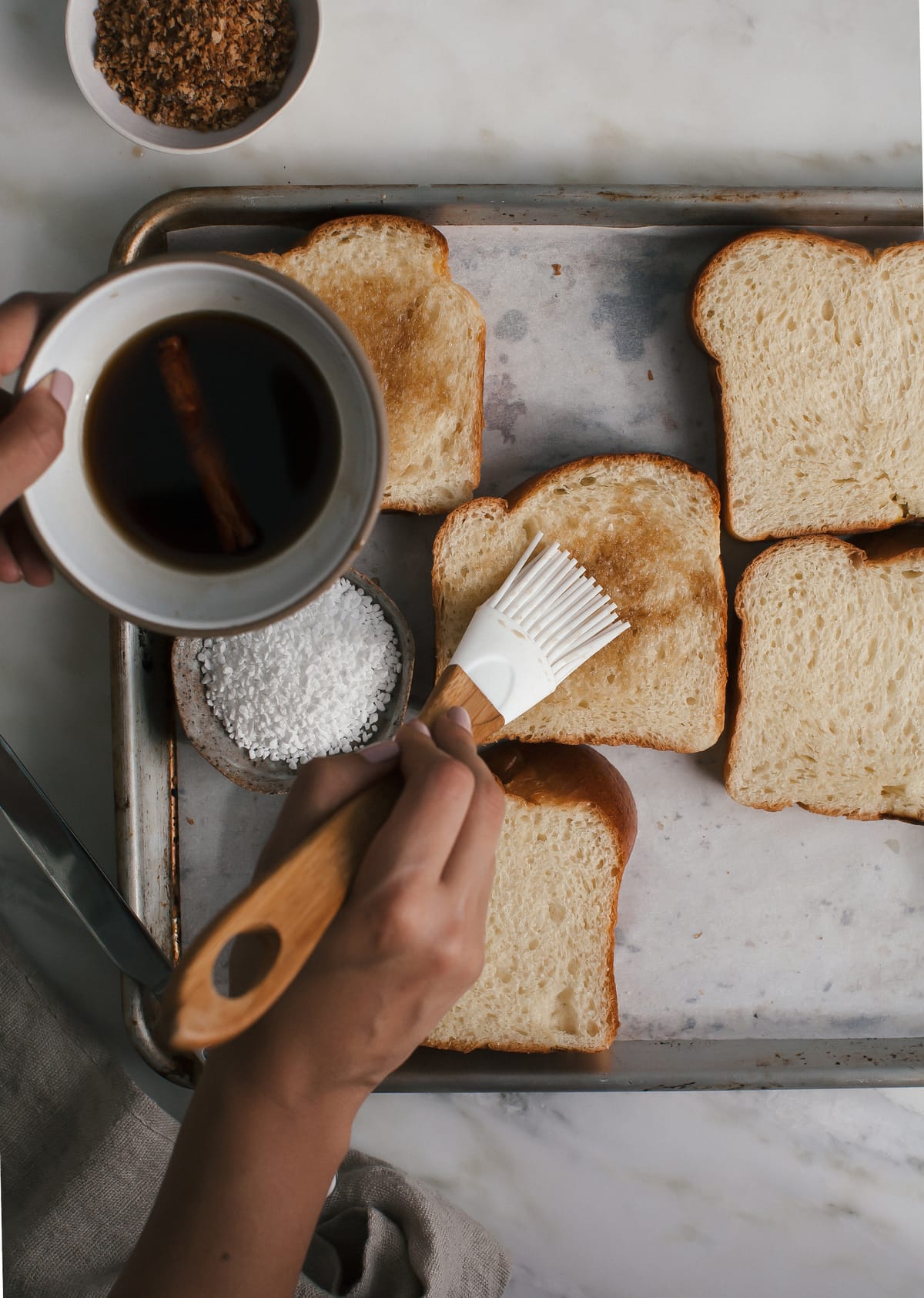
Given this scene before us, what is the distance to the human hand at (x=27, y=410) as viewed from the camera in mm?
1038

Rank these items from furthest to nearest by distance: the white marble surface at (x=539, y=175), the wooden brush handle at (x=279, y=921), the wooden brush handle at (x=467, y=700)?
the white marble surface at (x=539, y=175)
the wooden brush handle at (x=467, y=700)
the wooden brush handle at (x=279, y=921)

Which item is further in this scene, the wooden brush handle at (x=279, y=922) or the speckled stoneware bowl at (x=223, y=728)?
the speckled stoneware bowl at (x=223, y=728)

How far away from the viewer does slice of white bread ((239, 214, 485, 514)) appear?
1515mm

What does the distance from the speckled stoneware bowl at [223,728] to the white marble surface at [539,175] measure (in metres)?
0.24

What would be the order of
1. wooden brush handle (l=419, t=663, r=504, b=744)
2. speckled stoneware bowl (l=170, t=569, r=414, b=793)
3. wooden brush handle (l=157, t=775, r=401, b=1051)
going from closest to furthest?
1. wooden brush handle (l=157, t=775, r=401, b=1051)
2. wooden brush handle (l=419, t=663, r=504, b=744)
3. speckled stoneware bowl (l=170, t=569, r=414, b=793)

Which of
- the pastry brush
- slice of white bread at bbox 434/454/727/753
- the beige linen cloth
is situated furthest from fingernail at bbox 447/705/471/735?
the beige linen cloth

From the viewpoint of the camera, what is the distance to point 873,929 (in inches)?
66.7

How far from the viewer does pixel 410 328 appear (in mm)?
1534

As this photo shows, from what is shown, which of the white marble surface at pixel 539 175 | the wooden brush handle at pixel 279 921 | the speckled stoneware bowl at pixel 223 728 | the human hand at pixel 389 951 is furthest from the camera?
the white marble surface at pixel 539 175

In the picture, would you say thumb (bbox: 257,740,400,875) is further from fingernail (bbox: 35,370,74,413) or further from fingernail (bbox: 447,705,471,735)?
fingernail (bbox: 35,370,74,413)

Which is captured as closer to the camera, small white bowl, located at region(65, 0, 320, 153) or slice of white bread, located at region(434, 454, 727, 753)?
small white bowl, located at region(65, 0, 320, 153)

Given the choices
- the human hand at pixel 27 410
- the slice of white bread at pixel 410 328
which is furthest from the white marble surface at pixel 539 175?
the human hand at pixel 27 410

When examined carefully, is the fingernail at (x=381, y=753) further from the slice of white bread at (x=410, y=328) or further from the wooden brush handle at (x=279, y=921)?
the slice of white bread at (x=410, y=328)

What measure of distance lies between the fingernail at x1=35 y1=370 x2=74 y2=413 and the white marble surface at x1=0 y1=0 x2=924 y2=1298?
575 millimetres
